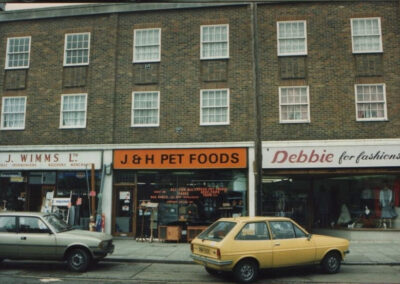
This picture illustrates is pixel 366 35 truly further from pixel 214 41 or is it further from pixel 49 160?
pixel 49 160

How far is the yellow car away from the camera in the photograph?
372 inches

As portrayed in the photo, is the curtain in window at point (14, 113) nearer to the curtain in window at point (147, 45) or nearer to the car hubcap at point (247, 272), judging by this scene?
the curtain in window at point (147, 45)

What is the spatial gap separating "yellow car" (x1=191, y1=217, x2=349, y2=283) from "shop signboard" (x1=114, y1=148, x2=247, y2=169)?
259 inches

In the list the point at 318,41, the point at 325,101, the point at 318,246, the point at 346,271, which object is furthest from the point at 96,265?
the point at 318,41

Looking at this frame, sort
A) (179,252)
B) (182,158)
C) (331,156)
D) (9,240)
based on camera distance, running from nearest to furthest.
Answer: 1. (9,240)
2. (179,252)
3. (331,156)
4. (182,158)

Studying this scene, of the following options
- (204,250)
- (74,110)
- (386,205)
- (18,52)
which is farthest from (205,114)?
(18,52)

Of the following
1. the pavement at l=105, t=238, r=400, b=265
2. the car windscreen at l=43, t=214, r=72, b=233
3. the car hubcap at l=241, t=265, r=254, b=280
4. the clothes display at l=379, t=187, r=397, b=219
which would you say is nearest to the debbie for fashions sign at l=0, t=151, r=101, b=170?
the pavement at l=105, t=238, r=400, b=265

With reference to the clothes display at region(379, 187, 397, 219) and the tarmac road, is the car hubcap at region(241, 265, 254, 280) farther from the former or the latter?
the clothes display at region(379, 187, 397, 219)

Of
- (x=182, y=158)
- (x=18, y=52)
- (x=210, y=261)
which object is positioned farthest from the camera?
(x=18, y=52)

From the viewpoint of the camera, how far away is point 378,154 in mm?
16281

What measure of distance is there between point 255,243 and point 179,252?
5.01m

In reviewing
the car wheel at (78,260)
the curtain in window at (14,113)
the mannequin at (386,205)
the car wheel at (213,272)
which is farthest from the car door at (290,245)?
the curtain in window at (14,113)

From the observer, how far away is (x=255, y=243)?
972cm

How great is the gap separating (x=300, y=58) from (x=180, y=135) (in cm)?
614
